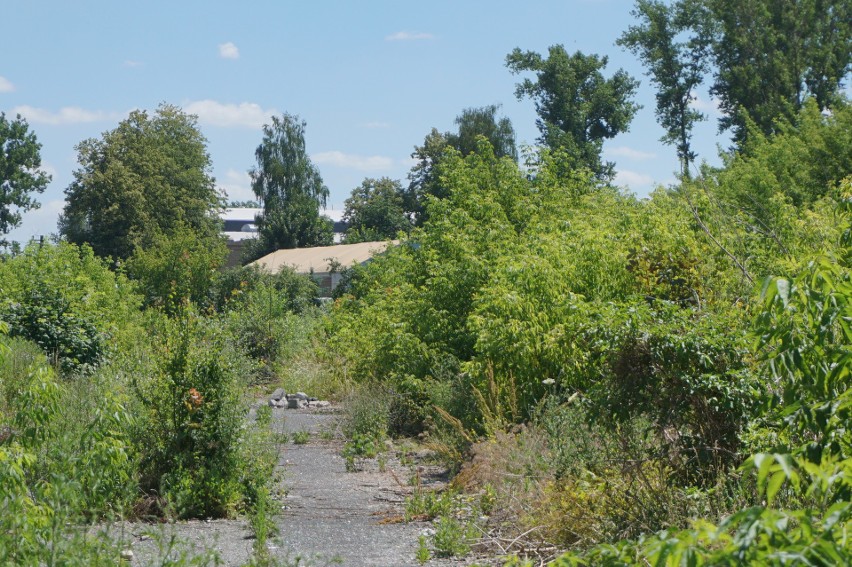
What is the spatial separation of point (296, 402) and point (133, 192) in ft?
120

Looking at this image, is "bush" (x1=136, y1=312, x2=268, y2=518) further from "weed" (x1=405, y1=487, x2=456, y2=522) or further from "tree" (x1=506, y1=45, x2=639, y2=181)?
"tree" (x1=506, y1=45, x2=639, y2=181)

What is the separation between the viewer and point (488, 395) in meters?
12.2

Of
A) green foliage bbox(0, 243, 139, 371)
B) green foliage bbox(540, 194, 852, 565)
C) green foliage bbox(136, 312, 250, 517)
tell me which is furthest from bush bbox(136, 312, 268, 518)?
green foliage bbox(0, 243, 139, 371)

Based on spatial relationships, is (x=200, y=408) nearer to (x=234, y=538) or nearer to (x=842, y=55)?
(x=234, y=538)

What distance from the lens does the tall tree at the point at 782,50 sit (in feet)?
142

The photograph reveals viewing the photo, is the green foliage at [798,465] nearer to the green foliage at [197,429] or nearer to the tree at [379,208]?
the green foliage at [197,429]

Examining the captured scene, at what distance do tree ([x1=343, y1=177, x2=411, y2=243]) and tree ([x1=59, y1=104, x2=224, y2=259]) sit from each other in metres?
10.1

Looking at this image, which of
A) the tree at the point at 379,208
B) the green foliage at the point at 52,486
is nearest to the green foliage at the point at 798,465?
the green foliage at the point at 52,486

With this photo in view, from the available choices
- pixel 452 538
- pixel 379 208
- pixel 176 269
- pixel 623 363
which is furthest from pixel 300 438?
pixel 379 208

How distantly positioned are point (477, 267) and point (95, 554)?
10.5 metres

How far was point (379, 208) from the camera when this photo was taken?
222 feet

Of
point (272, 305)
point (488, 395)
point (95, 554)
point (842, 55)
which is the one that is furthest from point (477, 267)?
point (842, 55)

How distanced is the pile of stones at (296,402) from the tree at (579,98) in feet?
105

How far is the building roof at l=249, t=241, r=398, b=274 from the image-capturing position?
48.3 metres
